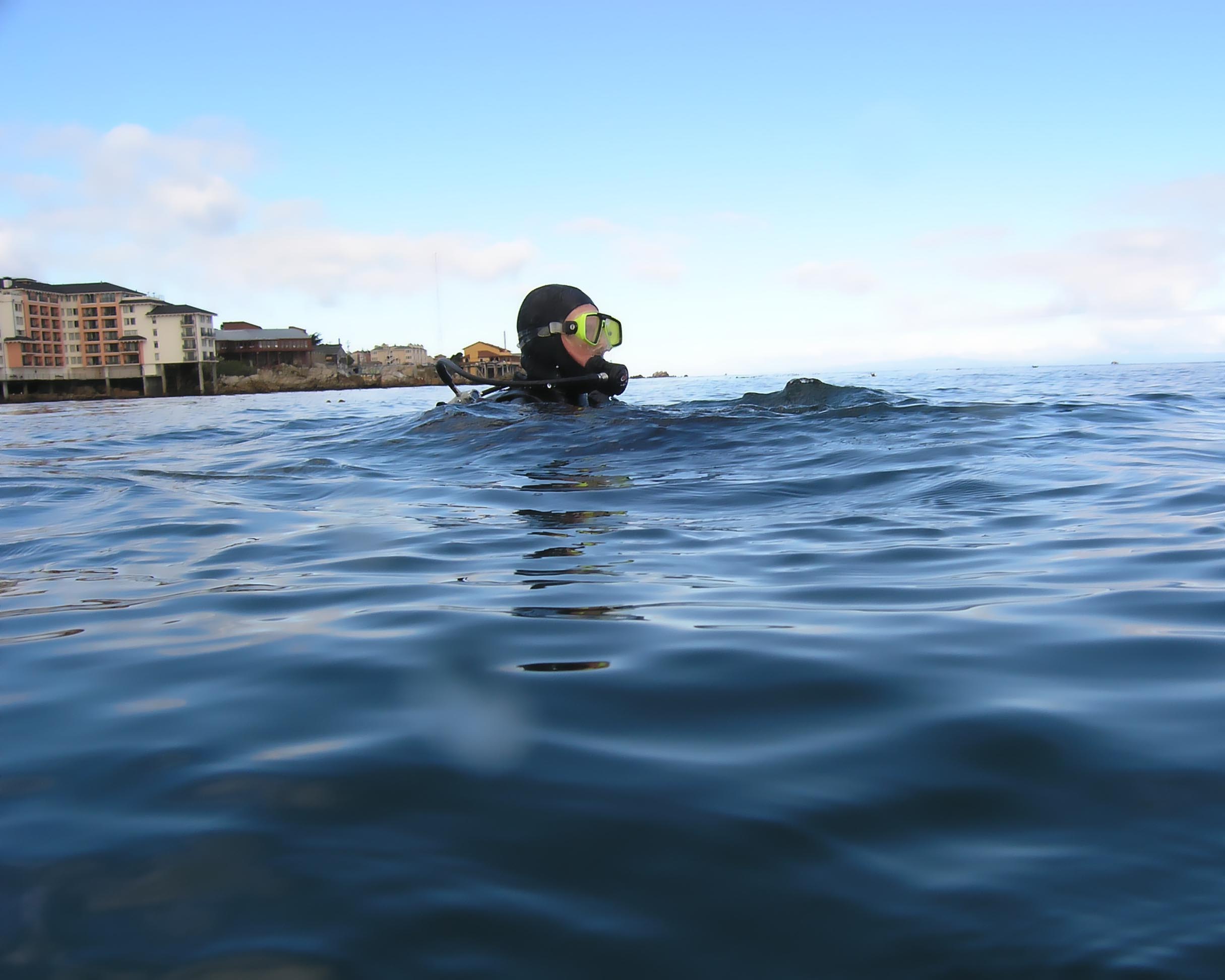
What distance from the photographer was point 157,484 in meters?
5.48

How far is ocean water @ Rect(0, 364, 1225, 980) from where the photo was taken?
94cm

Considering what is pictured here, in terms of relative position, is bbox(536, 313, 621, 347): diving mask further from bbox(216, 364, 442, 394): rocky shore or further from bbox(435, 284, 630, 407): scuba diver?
bbox(216, 364, 442, 394): rocky shore

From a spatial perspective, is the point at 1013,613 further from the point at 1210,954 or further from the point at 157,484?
the point at 157,484

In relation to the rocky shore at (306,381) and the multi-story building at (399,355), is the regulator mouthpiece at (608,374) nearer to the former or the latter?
the rocky shore at (306,381)

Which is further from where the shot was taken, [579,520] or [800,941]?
[579,520]

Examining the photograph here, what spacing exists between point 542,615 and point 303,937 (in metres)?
1.35

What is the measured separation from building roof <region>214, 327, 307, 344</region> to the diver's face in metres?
69.5

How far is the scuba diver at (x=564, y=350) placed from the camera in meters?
7.75

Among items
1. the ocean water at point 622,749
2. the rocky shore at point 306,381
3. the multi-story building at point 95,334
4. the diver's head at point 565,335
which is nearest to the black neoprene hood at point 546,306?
the diver's head at point 565,335

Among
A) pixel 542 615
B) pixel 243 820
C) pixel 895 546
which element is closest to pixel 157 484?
pixel 542 615

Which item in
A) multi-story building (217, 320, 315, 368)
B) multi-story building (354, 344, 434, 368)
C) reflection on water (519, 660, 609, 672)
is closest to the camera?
reflection on water (519, 660, 609, 672)

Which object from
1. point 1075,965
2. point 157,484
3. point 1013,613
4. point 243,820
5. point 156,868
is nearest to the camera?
point 1075,965

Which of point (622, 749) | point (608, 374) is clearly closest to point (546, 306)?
point (608, 374)

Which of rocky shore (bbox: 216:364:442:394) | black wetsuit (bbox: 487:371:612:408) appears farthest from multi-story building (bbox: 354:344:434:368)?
black wetsuit (bbox: 487:371:612:408)
